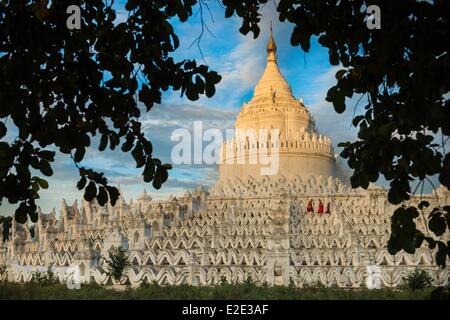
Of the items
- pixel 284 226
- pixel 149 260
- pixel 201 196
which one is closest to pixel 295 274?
pixel 284 226

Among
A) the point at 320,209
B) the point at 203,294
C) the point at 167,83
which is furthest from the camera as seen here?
the point at 320,209

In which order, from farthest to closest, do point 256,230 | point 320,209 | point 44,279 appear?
point 320,209, point 256,230, point 44,279

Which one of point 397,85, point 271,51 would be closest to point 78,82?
point 397,85

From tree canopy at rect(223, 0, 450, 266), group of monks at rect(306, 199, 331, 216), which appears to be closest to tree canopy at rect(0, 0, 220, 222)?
tree canopy at rect(223, 0, 450, 266)

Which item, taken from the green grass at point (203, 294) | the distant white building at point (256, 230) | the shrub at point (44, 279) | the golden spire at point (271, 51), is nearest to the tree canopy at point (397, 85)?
the green grass at point (203, 294)

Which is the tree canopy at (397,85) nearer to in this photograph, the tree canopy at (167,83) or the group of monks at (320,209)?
the tree canopy at (167,83)

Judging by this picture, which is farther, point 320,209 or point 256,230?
point 320,209

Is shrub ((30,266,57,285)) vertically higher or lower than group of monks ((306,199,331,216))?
lower

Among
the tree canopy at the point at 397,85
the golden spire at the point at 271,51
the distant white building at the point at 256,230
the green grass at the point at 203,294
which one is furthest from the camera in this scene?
the golden spire at the point at 271,51

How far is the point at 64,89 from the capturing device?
4.17 m

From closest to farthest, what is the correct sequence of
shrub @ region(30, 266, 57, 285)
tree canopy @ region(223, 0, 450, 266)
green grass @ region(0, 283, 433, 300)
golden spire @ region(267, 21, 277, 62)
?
tree canopy @ region(223, 0, 450, 266) → green grass @ region(0, 283, 433, 300) → shrub @ region(30, 266, 57, 285) → golden spire @ region(267, 21, 277, 62)

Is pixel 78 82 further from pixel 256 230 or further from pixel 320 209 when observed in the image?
pixel 320 209

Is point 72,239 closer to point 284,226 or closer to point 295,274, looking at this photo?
point 284,226

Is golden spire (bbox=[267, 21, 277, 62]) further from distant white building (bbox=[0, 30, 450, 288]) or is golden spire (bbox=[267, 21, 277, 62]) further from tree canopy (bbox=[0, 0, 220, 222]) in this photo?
tree canopy (bbox=[0, 0, 220, 222])
